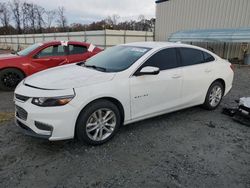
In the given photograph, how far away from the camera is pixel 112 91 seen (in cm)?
324

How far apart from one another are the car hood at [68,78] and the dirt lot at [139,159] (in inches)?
36.8

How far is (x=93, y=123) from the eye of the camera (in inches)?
128

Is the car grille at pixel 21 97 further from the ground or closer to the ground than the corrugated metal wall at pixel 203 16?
closer to the ground

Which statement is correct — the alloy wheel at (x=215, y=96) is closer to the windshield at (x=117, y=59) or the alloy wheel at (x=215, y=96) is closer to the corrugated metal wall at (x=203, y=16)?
the windshield at (x=117, y=59)

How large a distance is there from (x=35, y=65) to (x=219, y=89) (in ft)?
16.6

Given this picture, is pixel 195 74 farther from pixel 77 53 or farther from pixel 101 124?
pixel 77 53

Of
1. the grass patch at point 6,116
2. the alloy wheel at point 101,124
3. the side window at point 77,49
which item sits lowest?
the grass patch at point 6,116

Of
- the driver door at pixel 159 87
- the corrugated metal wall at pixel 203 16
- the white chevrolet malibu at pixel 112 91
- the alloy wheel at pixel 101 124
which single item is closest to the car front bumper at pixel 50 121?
the white chevrolet malibu at pixel 112 91

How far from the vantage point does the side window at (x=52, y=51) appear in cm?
664

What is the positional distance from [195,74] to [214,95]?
95cm

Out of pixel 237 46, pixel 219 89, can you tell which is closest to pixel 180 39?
pixel 237 46

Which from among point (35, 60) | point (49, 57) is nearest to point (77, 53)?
point (49, 57)

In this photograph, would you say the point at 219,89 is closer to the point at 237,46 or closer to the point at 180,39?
the point at 237,46

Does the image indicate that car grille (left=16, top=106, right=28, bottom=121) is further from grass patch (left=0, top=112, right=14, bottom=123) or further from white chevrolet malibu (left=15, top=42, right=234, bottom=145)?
grass patch (left=0, top=112, right=14, bottom=123)
